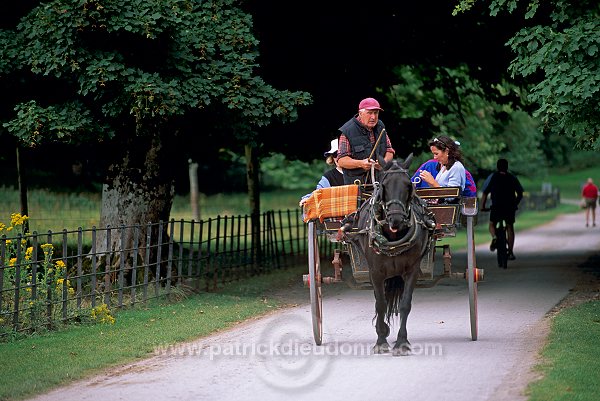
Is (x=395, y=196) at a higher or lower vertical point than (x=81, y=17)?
lower

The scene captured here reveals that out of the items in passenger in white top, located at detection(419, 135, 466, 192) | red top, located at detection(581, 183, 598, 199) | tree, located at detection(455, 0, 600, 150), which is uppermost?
tree, located at detection(455, 0, 600, 150)

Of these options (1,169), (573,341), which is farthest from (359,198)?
(1,169)

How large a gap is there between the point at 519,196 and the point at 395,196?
40.2 feet

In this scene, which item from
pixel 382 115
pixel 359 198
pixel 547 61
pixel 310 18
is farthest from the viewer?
pixel 382 115

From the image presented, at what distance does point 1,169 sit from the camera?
131 ft

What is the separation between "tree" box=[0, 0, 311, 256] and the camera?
54.9 feet

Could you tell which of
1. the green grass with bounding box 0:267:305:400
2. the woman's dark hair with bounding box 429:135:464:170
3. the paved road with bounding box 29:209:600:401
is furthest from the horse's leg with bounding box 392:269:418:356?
the green grass with bounding box 0:267:305:400

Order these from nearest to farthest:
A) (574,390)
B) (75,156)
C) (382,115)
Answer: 1. (574,390)
2. (75,156)
3. (382,115)

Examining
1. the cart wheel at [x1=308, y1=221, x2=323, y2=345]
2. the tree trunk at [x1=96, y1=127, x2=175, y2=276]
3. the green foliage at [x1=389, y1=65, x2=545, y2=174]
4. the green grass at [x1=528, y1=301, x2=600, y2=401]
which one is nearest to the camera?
the green grass at [x1=528, y1=301, x2=600, y2=401]

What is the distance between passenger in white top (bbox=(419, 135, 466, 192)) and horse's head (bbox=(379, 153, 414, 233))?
67.8 inches

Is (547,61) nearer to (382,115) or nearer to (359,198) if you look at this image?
(359,198)

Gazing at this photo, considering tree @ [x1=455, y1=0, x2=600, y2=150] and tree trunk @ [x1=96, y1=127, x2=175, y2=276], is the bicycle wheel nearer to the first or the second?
tree @ [x1=455, y1=0, x2=600, y2=150]

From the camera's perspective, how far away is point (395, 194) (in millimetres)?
11305

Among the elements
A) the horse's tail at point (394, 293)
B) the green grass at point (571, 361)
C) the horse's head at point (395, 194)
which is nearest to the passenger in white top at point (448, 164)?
the horse's tail at point (394, 293)
